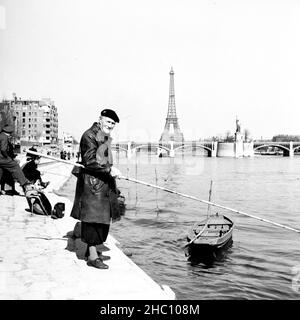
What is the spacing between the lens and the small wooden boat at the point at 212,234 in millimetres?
12018

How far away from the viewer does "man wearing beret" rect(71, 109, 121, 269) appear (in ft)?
17.7

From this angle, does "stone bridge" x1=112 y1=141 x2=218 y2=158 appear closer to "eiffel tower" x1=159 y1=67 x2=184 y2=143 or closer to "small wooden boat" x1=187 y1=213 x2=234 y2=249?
"eiffel tower" x1=159 y1=67 x2=184 y2=143

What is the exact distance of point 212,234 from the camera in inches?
517

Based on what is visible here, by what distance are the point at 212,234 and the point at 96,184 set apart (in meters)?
8.33

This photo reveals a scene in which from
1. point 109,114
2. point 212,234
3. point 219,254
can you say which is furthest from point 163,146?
point 109,114

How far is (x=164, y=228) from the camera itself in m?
17.5

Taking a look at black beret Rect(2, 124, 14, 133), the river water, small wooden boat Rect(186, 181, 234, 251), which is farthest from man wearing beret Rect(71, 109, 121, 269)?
small wooden boat Rect(186, 181, 234, 251)

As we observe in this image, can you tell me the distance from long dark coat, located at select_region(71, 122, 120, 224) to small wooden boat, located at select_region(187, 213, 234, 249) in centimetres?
696

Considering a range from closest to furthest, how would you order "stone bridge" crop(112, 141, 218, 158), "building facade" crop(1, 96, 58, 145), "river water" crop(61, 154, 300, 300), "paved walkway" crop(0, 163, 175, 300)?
"paved walkway" crop(0, 163, 175, 300)
"river water" crop(61, 154, 300, 300)
"stone bridge" crop(112, 141, 218, 158)
"building facade" crop(1, 96, 58, 145)

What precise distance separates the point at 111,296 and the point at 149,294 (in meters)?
0.41

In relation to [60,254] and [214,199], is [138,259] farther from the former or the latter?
[214,199]

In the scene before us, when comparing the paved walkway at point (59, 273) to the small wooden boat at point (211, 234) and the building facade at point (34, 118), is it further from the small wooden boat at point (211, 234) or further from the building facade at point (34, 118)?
the building facade at point (34, 118)

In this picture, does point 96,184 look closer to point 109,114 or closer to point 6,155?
point 109,114
